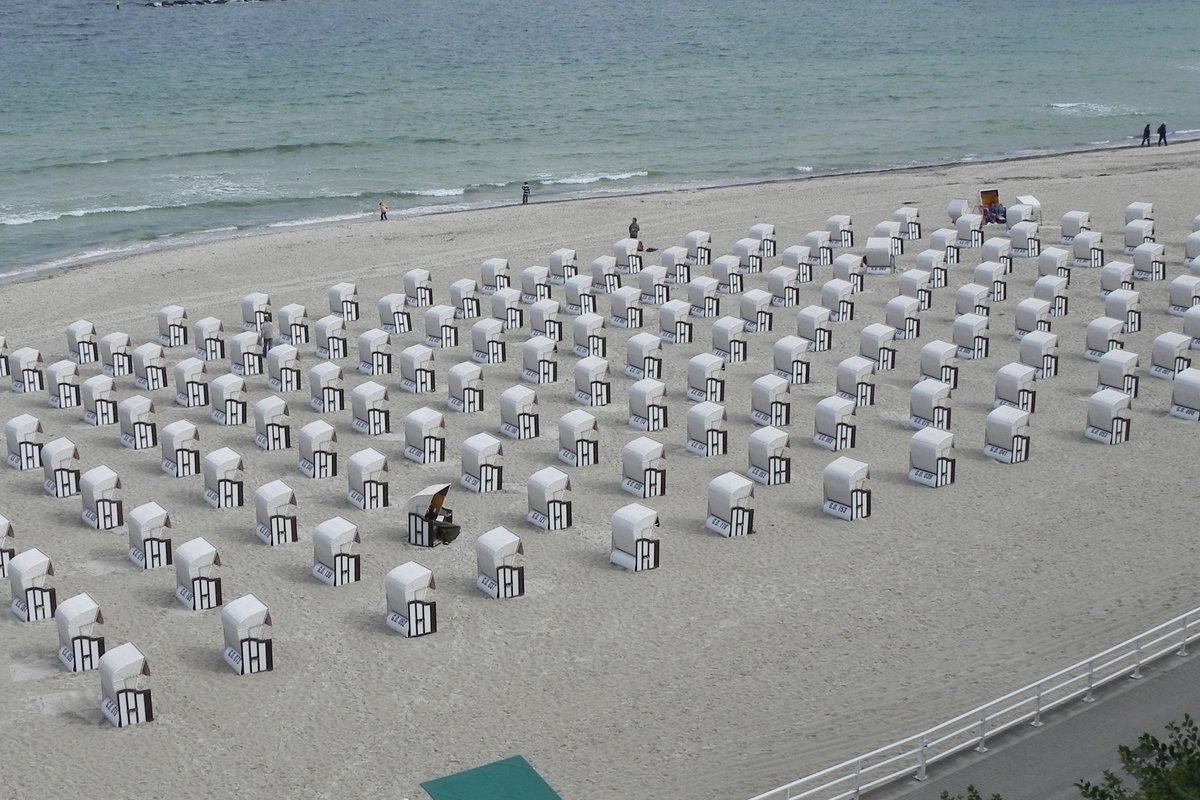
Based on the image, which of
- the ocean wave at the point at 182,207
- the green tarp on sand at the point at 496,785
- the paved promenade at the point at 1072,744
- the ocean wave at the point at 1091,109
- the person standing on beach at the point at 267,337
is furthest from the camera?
the ocean wave at the point at 1091,109

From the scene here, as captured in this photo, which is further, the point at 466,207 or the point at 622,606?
the point at 466,207

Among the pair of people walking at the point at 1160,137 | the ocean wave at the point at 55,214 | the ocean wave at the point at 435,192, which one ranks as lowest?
the ocean wave at the point at 55,214

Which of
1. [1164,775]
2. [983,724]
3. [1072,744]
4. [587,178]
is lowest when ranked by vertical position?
[1072,744]

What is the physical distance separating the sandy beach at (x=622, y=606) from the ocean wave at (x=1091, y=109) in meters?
40.1

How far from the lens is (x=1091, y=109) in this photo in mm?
69312

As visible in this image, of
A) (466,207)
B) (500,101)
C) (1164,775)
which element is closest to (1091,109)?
(500,101)

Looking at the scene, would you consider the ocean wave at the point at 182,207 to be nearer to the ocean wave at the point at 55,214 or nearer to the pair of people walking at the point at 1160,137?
the ocean wave at the point at 55,214

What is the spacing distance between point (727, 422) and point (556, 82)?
2298 inches

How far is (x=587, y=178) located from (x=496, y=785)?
1702 inches

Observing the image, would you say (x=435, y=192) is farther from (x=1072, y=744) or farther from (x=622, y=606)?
(x=1072, y=744)

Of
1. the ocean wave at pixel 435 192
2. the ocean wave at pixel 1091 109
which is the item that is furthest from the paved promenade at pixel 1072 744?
the ocean wave at pixel 1091 109

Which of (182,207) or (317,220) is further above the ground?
(182,207)

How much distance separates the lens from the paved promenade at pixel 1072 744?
14617 millimetres

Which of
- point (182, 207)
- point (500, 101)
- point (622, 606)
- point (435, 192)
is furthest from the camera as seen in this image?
point (500, 101)
